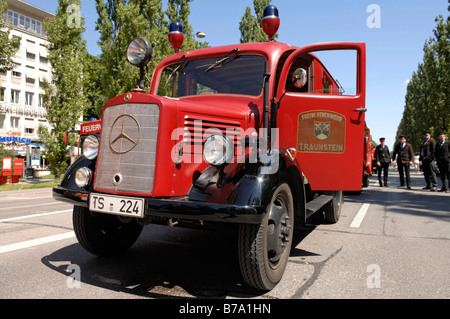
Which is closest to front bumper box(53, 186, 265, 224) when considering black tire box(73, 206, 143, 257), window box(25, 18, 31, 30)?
black tire box(73, 206, 143, 257)

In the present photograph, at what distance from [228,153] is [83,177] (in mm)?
1333

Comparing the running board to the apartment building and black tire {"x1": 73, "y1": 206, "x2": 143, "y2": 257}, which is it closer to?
black tire {"x1": 73, "y1": 206, "x2": 143, "y2": 257}

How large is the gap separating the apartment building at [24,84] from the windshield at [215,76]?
123 feet

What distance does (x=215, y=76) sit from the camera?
4148mm

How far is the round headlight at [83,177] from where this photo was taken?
10.2 ft

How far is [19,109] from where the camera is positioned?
38.8 m

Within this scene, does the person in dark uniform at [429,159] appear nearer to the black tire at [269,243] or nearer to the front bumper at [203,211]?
the black tire at [269,243]

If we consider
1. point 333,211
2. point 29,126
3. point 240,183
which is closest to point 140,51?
point 240,183

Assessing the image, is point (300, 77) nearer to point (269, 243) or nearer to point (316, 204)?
point (316, 204)

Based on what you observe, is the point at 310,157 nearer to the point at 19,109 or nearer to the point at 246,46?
the point at 246,46

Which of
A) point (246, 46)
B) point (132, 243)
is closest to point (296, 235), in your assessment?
point (132, 243)

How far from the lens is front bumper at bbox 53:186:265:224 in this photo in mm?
2469

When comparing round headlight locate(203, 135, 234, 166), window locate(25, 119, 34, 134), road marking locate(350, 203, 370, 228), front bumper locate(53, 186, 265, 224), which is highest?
window locate(25, 119, 34, 134)

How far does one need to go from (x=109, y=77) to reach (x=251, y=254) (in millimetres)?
18777
